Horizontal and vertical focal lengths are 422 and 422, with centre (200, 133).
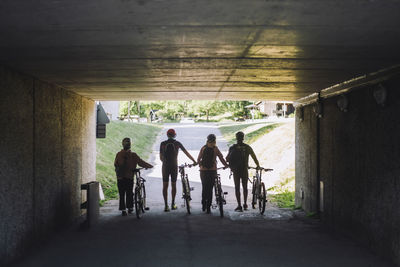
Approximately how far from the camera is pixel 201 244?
7.51 meters

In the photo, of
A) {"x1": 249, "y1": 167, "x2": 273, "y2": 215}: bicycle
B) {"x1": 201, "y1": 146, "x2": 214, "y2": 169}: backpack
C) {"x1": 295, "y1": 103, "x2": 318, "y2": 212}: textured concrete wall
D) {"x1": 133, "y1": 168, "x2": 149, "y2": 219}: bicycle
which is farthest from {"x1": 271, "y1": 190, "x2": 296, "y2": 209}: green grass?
{"x1": 133, "y1": 168, "x2": 149, "y2": 219}: bicycle

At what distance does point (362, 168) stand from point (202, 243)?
10.2 ft

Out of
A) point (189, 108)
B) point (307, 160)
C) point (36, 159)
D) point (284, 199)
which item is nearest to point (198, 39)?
point (36, 159)

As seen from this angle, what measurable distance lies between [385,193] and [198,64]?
346 cm

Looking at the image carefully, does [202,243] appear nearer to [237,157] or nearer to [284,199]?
[237,157]

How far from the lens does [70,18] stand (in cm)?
384

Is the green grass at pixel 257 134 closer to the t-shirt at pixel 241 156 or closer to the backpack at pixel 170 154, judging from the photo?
the t-shirt at pixel 241 156

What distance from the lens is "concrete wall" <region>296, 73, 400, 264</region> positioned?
20.2 feet

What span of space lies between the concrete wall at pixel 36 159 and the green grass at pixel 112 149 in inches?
184

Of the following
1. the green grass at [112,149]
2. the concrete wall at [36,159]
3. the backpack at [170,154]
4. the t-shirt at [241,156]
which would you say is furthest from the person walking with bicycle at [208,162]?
the green grass at [112,149]

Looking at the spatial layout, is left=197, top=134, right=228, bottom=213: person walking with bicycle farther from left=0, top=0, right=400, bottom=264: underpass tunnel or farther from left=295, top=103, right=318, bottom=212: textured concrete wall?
left=295, top=103, right=318, bottom=212: textured concrete wall

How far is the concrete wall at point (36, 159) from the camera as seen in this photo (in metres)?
6.09

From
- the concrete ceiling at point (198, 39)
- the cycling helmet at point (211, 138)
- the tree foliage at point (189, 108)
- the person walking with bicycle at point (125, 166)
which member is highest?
the tree foliage at point (189, 108)

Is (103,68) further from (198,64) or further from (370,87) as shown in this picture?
(370,87)
